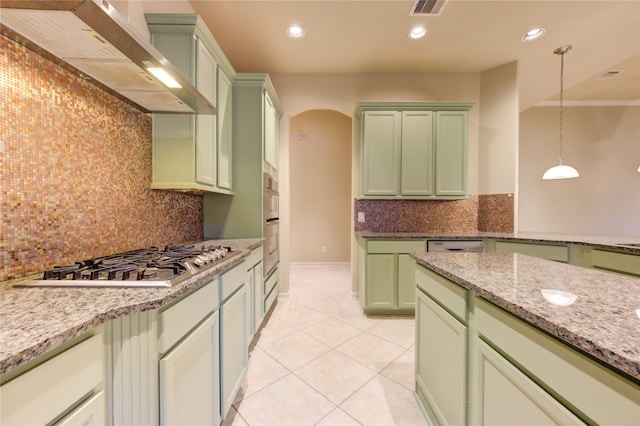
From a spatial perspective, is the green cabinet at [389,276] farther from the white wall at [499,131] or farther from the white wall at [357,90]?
the white wall at [499,131]

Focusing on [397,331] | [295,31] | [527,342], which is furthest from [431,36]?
[397,331]

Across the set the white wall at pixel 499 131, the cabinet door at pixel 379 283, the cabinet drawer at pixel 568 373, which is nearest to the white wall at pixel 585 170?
the white wall at pixel 499 131

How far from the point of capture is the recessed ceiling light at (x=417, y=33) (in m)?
2.44

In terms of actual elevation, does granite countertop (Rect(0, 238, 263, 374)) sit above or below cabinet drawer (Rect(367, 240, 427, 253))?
above

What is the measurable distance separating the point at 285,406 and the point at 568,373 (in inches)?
56.4

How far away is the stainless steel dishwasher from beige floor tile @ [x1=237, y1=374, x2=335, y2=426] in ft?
5.86

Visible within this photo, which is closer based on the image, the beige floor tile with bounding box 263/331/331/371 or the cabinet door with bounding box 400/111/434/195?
the beige floor tile with bounding box 263/331/331/371

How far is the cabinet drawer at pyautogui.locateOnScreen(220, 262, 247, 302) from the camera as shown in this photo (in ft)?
4.18

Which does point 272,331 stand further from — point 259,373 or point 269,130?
point 269,130

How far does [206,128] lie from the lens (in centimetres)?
184

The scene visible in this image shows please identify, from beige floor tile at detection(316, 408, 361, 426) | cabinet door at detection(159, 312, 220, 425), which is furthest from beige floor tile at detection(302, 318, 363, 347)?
cabinet door at detection(159, 312, 220, 425)

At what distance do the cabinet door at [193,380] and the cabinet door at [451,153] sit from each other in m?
2.81

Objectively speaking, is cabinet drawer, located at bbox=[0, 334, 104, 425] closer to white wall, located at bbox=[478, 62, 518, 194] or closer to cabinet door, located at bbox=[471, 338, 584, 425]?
cabinet door, located at bbox=[471, 338, 584, 425]

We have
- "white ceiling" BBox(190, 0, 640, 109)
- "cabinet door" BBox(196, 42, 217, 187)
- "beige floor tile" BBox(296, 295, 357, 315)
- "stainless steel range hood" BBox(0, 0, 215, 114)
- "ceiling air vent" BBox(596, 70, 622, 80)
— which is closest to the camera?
"stainless steel range hood" BBox(0, 0, 215, 114)
